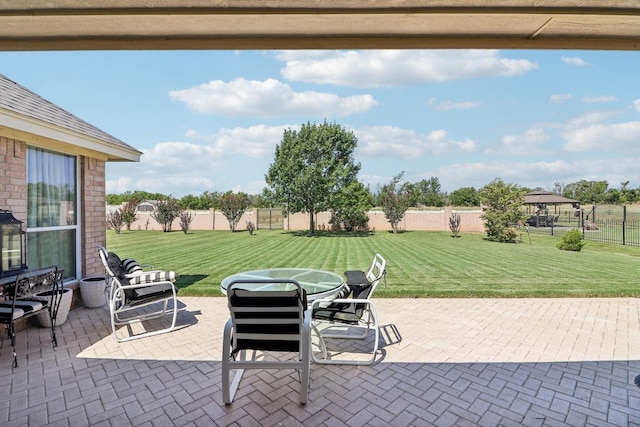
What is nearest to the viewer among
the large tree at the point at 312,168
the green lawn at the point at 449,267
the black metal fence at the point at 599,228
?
the green lawn at the point at 449,267

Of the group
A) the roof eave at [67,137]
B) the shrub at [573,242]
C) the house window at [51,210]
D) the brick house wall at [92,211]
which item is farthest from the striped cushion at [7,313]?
the shrub at [573,242]

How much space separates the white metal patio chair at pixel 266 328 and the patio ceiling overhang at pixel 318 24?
70.3 inches

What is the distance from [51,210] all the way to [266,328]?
4635 millimetres

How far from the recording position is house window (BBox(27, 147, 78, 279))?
4.80 meters

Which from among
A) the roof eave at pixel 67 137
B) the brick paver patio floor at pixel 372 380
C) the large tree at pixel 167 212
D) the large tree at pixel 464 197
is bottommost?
the brick paver patio floor at pixel 372 380

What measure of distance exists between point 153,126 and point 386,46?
1161cm

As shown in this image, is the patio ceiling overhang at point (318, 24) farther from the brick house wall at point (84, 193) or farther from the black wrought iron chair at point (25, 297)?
the brick house wall at point (84, 193)

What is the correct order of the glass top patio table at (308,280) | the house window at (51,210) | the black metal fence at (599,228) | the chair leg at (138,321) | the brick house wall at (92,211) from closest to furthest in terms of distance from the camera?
the glass top patio table at (308,280)
the chair leg at (138,321)
the house window at (51,210)
the brick house wall at (92,211)
the black metal fence at (599,228)

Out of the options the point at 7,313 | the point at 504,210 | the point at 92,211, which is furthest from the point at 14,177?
the point at 504,210

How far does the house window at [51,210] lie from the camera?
189 inches

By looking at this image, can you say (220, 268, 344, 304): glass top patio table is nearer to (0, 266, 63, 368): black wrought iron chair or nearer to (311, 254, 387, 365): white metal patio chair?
(311, 254, 387, 365): white metal patio chair

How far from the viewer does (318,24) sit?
1.93 m

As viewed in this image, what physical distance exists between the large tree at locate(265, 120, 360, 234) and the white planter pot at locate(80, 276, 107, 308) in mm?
15209

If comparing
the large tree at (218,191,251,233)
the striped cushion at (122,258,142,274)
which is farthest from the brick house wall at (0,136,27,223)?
the large tree at (218,191,251,233)
